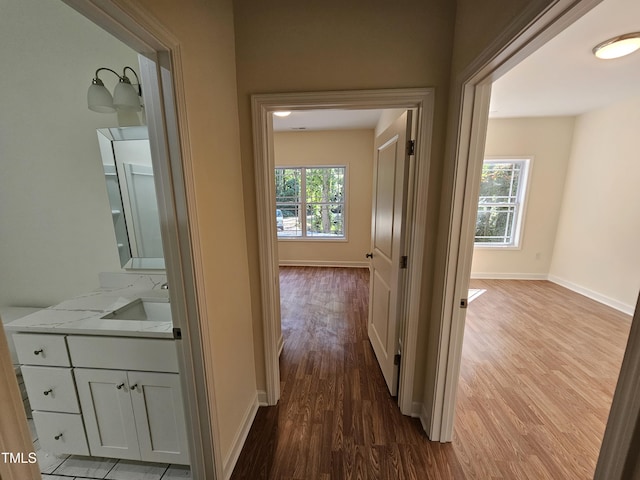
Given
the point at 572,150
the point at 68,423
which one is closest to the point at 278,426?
→ the point at 68,423

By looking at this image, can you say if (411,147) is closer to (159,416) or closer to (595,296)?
(159,416)

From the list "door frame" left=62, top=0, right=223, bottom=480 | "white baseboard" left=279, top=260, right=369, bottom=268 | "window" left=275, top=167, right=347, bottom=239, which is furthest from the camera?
"white baseboard" left=279, top=260, right=369, bottom=268

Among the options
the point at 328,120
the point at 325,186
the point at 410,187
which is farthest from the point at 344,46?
the point at 325,186

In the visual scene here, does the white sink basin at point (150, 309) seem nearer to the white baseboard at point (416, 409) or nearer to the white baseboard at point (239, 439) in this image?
the white baseboard at point (239, 439)

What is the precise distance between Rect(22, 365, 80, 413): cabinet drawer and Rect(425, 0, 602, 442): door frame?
201cm

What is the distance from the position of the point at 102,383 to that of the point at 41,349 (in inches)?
13.2

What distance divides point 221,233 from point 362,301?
2.81m

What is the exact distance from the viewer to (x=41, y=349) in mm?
1283

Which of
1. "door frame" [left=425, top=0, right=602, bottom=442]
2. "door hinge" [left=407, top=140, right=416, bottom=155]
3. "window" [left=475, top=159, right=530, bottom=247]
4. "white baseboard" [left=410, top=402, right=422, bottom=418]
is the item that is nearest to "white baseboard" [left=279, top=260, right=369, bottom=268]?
"window" [left=475, top=159, right=530, bottom=247]

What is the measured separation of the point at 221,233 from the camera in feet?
4.52

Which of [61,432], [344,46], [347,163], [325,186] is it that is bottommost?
[61,432]

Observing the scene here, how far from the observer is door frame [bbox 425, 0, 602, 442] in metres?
1.07

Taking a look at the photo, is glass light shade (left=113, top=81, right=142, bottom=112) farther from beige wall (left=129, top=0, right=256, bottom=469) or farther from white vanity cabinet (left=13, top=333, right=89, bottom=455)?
white vanity cabinet (left=13, top=333, right=89, bottom=455)

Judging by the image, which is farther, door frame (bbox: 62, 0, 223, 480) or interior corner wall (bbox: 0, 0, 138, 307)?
interior corner wall (bbox: 0, 0, 138, 307)
